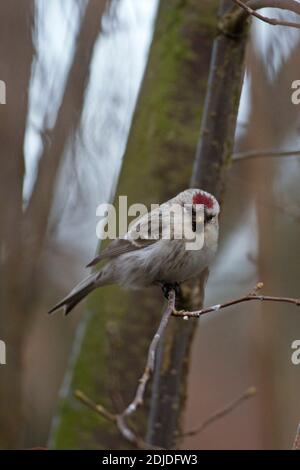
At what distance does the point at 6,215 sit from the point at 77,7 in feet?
4.27

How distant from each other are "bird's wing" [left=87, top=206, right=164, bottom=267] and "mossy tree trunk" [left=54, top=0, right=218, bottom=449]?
0.87 meters

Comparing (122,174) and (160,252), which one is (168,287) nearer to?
(160,252)

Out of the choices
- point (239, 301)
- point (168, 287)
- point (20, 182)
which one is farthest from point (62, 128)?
point (239, 301)

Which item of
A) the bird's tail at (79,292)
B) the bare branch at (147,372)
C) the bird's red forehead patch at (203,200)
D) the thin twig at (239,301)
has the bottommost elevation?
the bird's tail at (79,292)

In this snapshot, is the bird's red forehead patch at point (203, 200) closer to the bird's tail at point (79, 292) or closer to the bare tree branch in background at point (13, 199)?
the bird's tail at point (79, 292)

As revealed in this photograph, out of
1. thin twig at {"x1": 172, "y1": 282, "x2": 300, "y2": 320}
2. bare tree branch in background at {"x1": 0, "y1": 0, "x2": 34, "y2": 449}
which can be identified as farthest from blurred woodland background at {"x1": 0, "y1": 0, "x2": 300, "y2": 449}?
thin twig at {"x1": 172, "y1": 282, "x2": 300, "y2": 320}

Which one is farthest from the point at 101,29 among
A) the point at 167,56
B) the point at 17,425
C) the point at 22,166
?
the point at 17,425

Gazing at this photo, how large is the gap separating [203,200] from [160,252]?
36cm

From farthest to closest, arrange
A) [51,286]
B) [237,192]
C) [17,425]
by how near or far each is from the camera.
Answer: [51,286] → [237,192] → [17,425]

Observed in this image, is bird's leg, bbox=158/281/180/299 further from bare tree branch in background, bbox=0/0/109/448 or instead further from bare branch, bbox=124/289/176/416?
bare tree branch in background, bbox=0/0/109/448

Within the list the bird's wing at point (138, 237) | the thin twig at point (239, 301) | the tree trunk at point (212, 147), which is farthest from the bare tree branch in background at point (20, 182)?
the thin twig at point (239, 301)

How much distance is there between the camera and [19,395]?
4539 mm

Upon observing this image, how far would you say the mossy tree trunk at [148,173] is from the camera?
16.1 feet

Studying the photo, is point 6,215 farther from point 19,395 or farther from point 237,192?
point 237,192
